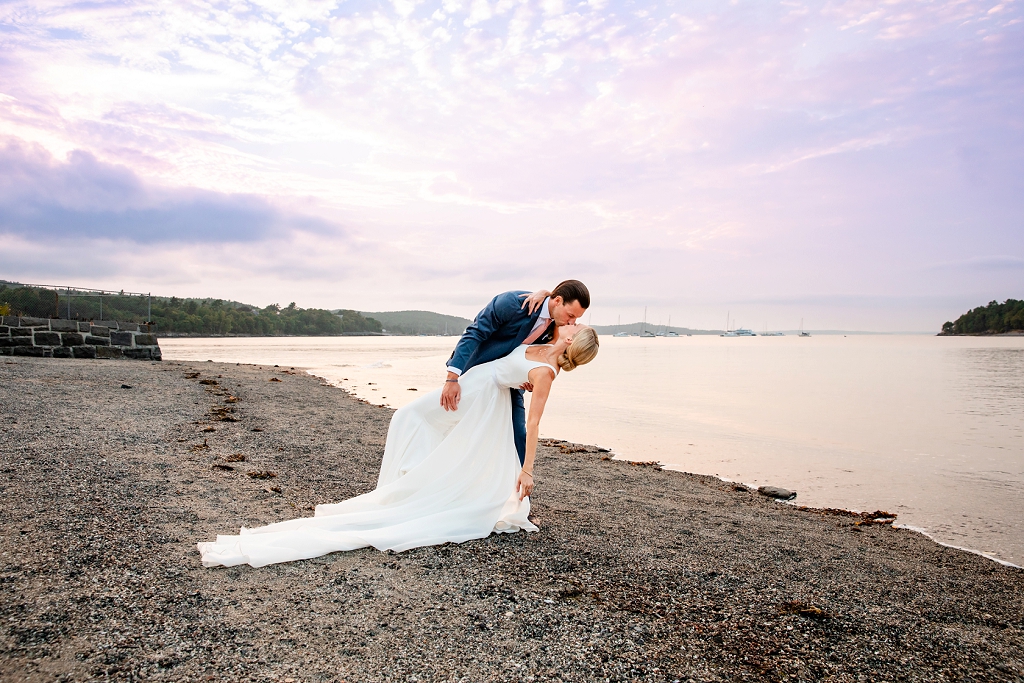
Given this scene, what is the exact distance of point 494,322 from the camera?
16.1 ft

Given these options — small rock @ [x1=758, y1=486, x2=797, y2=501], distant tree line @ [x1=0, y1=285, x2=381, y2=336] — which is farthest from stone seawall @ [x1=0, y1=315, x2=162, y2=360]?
small rock @ [x1=758, y1=486, x2=797, y2=501]

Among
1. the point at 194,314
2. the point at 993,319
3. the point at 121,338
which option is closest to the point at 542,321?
the point at 121,338

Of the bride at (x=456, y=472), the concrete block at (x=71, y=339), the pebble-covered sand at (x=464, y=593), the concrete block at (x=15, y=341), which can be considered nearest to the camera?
the pebble-covered sand at (x=464, y=593)

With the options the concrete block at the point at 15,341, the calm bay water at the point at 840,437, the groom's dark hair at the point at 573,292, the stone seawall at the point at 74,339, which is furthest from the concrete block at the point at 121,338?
the groom's dark hair at the point at 573,292

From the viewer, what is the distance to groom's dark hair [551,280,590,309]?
14.6ft

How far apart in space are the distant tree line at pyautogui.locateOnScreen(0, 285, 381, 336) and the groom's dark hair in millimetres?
22053

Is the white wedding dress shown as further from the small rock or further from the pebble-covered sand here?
the small rock

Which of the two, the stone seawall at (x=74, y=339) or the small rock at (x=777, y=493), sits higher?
the stone seawall at (x=74, y=339)

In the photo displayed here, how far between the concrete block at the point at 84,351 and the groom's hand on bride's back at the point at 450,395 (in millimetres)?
19721

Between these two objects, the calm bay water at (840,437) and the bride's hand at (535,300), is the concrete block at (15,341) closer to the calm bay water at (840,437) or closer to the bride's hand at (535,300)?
the calm bay water at (840,437)

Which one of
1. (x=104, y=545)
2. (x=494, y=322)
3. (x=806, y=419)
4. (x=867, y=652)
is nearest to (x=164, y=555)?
(x=104, y=545)

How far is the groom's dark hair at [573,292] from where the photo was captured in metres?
4.45

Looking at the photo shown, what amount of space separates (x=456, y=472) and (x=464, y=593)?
129 centimetres

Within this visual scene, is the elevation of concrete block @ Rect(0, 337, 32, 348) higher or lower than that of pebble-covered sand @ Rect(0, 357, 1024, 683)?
higher
